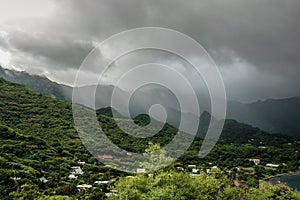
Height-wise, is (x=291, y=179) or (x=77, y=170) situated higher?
(x=291, y=179)

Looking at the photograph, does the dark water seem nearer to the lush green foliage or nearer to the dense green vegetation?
the dense green vegetation

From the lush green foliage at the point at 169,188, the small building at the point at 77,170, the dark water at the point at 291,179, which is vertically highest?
the dark water at the point at 291,179

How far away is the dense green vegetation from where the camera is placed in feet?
50.1

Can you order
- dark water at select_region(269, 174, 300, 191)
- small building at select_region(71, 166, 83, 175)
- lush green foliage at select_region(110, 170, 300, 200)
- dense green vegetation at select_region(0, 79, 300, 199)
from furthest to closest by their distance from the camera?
dark water at select_region(269, 174, 300, 191), small building at select_region(71, 166, 83, 175), dense green vegetation at select_region(0, 79, 300, 199), lush green foliage at select_region(110, 170, 300, 200)

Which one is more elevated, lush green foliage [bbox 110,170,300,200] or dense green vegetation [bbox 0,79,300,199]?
dense green vegetation [bbox 0,79,300,199]

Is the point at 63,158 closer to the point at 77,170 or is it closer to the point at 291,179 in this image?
the point at 77,170

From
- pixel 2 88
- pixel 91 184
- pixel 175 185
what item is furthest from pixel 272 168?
pixel 2 88

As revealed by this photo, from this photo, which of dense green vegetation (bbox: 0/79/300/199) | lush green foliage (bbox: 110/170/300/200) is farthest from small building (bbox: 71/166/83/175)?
lush green foliage (bbox: 110/170/300/200)

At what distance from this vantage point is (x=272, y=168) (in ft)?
147

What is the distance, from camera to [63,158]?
118 feet

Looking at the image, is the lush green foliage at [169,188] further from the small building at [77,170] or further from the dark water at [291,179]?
the dark water at [291,179]

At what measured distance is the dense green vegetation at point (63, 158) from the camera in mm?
15258

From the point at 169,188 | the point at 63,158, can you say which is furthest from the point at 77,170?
the point at 169,188

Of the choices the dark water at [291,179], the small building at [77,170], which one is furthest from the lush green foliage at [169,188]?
the dark water at [291,179]
